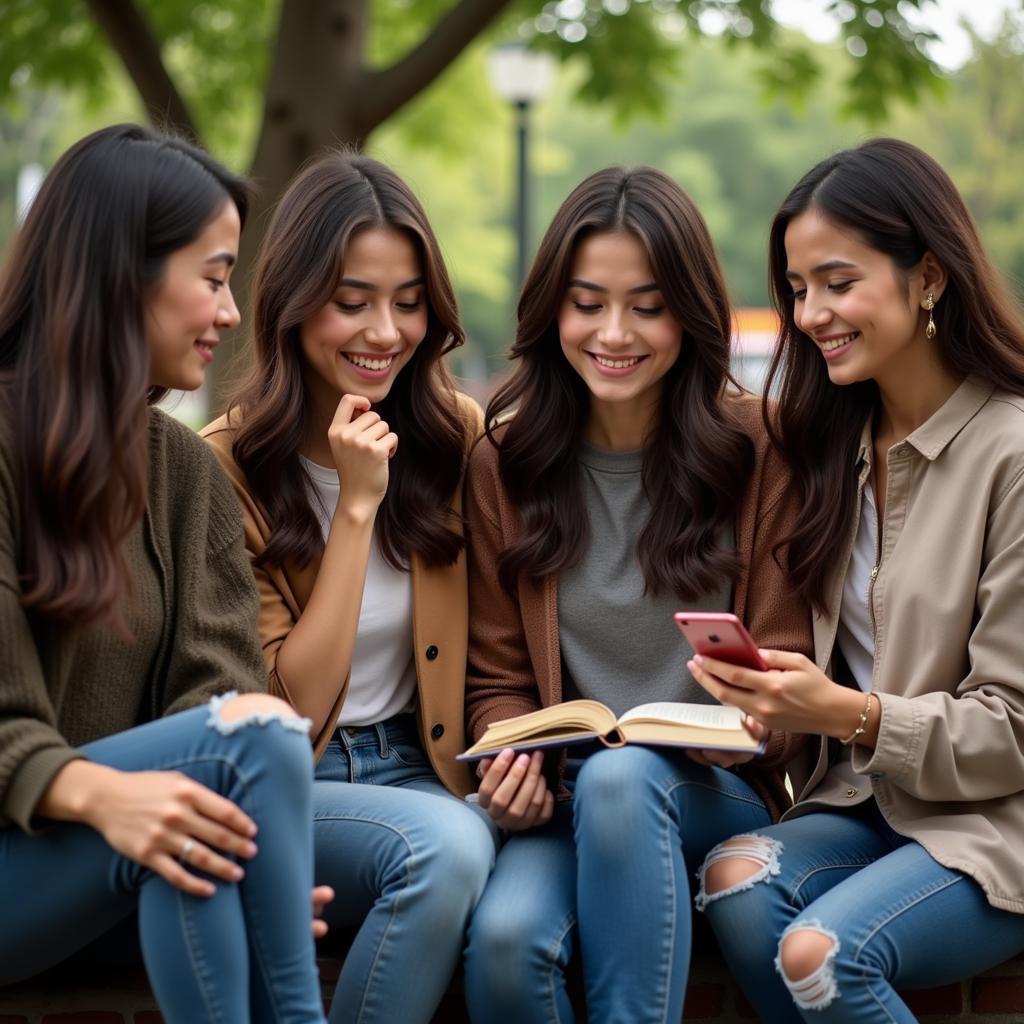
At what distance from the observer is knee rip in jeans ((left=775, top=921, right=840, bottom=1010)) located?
293 cm

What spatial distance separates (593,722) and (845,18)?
5.37 m

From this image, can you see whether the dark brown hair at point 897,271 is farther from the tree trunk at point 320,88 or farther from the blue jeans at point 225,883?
the tree trunk at point 320,88

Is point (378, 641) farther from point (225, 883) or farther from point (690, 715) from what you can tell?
point (225, 883)

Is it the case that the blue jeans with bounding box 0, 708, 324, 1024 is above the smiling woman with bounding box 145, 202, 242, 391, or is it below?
below

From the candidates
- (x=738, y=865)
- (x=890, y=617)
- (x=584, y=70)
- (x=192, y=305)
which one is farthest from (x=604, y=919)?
(x=584, y=70)

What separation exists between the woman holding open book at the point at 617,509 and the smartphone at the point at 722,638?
25 centimetres

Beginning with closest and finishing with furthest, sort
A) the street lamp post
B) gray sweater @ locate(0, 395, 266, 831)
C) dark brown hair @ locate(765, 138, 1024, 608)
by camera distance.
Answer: gray sweater @ locate(0, 395, 266, 831), dark brown hair @ locate(765, 138, 1024, 608), the street lamp post

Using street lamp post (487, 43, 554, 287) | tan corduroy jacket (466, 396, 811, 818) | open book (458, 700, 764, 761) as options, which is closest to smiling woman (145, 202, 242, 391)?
tan corduroy jacket (466, 396, 811, 818)

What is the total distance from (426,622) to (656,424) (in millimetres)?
756

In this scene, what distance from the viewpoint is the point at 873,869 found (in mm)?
3133

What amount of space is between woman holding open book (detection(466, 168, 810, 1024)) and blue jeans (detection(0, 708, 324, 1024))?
26.3 inches

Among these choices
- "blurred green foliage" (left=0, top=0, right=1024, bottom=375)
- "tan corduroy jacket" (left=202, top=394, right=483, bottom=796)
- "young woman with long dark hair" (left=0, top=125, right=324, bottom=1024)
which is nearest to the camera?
"young woman with long dark hair" (left=0, top=125, right=324, bottom=1024)

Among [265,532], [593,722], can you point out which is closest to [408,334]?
[265,532]

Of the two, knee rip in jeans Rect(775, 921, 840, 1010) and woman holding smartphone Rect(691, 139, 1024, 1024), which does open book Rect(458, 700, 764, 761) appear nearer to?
woman holding smartphone Rect(691, 139, 1024, 1024)
